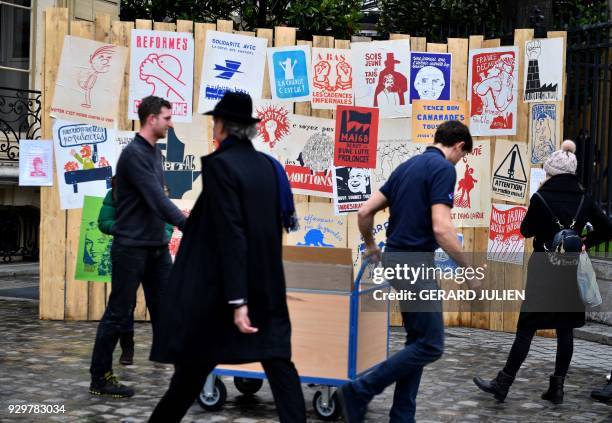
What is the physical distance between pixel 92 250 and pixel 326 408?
12.9ft

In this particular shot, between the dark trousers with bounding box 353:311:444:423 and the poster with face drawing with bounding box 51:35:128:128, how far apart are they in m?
4.75

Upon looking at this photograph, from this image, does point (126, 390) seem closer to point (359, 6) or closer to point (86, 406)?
point (86, 406)

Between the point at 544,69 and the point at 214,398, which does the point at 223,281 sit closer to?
the point at 214,398

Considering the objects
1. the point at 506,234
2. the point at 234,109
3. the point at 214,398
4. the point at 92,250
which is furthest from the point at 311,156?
the point at 234,109

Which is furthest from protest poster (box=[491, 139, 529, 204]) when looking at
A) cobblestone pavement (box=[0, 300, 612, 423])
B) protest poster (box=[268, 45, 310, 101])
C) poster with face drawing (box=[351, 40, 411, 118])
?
protest poster (box=[268, 45, 310, 101])

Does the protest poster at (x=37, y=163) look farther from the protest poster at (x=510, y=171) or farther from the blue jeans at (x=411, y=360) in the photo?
the blue jeans at (x=411, y=360)

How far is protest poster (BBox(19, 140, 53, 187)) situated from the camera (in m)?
8.87

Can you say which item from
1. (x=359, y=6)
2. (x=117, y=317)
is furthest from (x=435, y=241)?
(x=359, y=6)

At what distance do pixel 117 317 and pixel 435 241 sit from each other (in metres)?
2.27

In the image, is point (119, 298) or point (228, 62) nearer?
point (119, 298)

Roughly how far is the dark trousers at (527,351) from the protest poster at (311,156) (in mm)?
3140

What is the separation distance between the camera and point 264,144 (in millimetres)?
9086

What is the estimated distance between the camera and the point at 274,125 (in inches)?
357

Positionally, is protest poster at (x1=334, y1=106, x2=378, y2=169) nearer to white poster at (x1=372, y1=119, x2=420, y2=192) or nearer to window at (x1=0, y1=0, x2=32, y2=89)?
white poster at (x1=372, y1=119, x2=420, y2=192)
